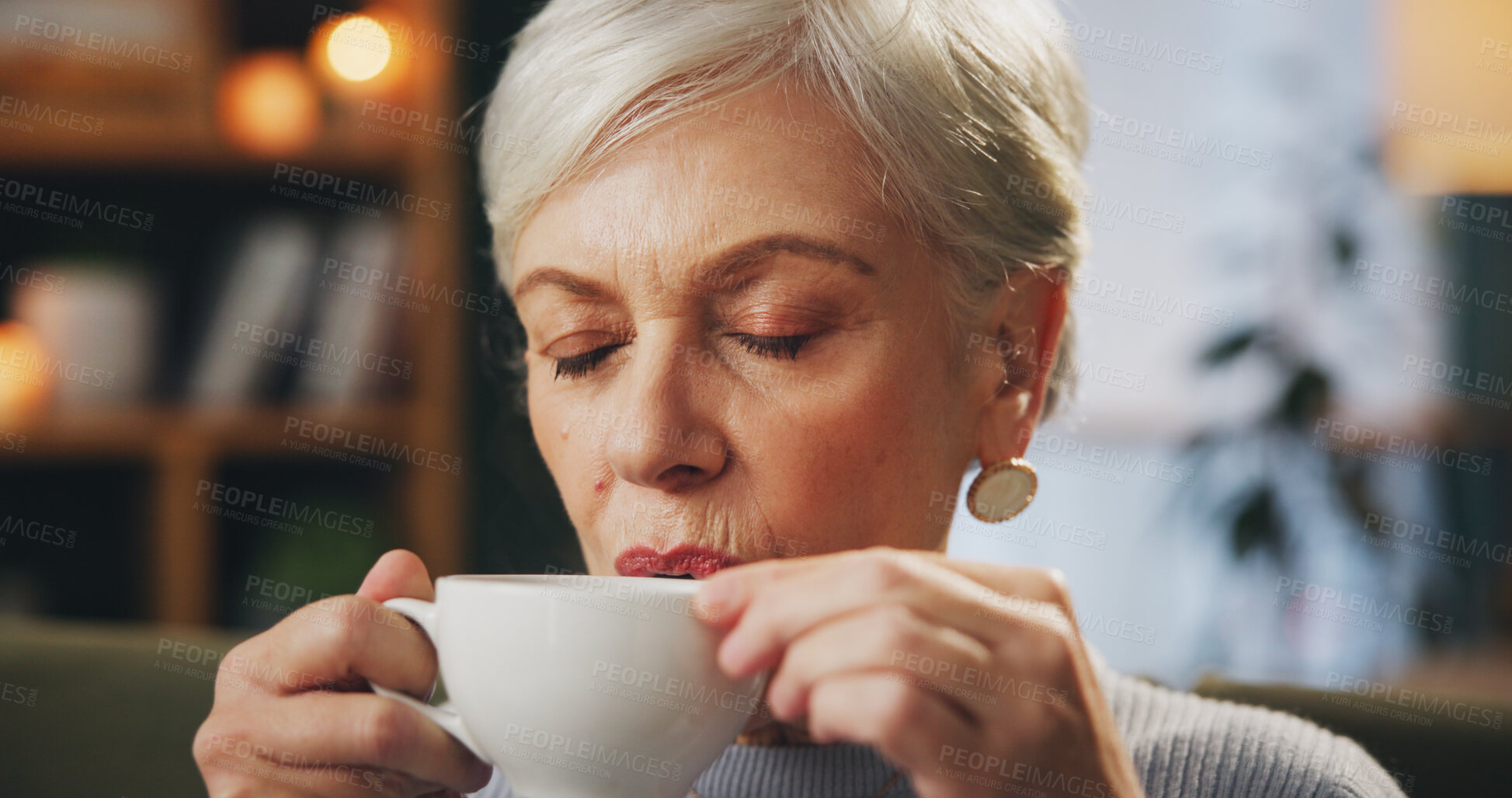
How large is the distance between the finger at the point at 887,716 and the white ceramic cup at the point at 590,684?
53 millimetres

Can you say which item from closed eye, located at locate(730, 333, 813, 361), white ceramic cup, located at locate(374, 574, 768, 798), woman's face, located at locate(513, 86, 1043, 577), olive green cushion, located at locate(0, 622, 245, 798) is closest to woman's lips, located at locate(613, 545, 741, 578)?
woman's face, located at locate(513, 86, 1043, 577)

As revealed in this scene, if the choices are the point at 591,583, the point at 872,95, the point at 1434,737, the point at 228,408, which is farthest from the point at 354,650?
the point at 228,408

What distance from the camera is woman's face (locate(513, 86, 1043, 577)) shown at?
89 centimetres

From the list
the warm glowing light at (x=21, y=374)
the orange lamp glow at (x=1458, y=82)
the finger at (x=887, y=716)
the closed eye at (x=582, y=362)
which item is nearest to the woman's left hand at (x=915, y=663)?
the finger at (x=887, y=716)

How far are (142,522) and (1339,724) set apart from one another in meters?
2.35

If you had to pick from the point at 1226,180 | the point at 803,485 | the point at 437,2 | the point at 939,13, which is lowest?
the point at 803,485

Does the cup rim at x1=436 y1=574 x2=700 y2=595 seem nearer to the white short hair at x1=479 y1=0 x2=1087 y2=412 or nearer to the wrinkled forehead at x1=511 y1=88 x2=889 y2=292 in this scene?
the wrinkled forehead at x1=511 y1=88 x2=889 y2=292

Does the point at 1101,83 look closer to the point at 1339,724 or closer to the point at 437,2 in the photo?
the point at 437,2

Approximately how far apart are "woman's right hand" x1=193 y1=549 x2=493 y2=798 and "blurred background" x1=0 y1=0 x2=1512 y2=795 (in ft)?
1.79

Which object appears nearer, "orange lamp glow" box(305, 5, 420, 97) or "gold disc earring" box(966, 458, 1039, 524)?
"gold disc earring" box(966, 458, 1039, 524)

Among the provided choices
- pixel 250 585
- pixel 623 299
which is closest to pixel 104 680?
pixel 623 299

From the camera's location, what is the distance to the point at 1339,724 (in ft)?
3.98

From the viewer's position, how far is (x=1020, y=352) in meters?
1.11

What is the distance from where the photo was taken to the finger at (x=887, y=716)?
554 millimetres
